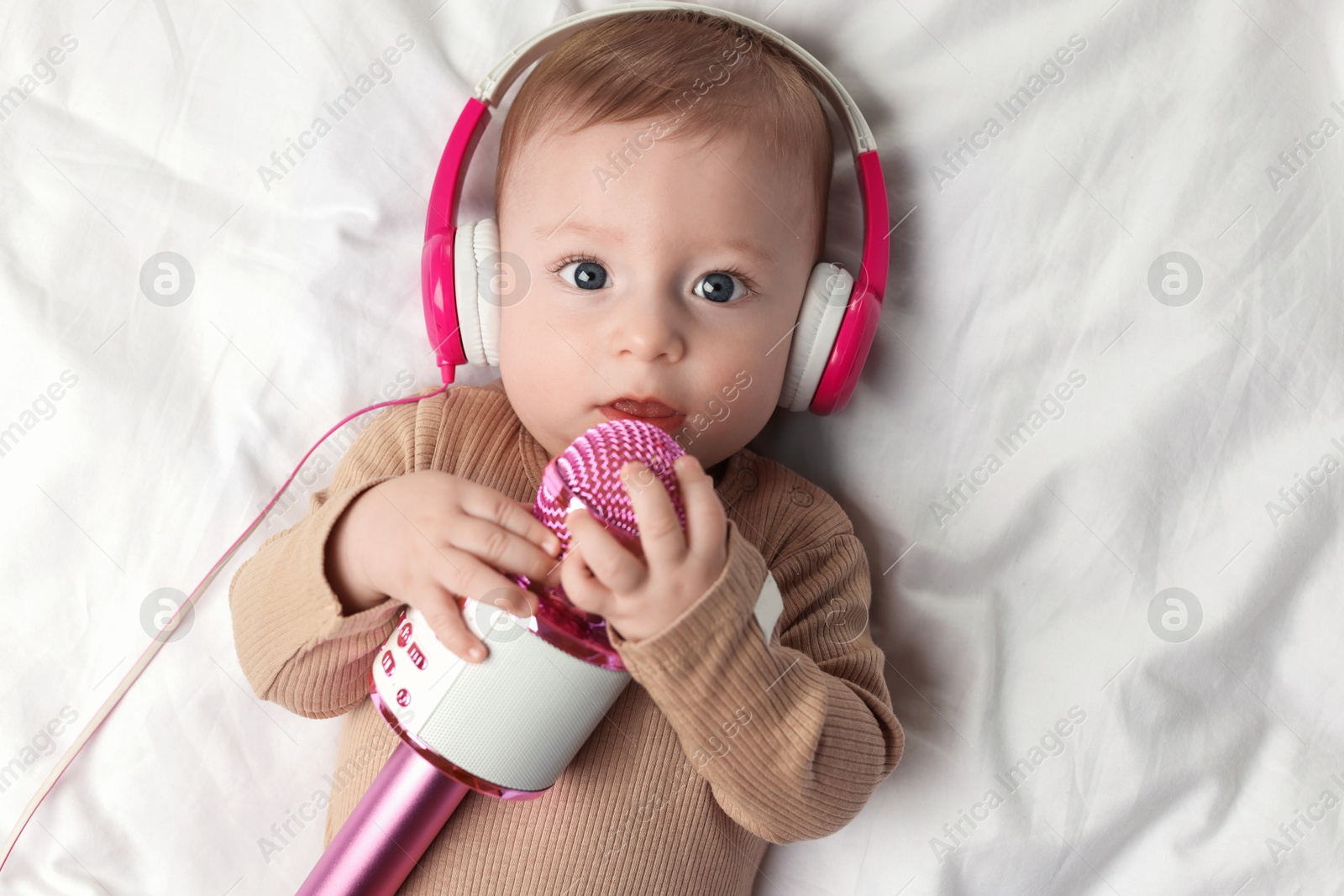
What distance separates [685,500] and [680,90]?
20.0 inches

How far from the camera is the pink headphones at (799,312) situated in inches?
47.8

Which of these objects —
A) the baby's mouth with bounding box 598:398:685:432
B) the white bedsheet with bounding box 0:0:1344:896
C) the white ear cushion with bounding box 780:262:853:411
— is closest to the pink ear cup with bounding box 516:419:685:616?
the baby's mouth with bounding box 598:398:685:432

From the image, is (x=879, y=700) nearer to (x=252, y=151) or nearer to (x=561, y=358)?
(x=561, y=358)

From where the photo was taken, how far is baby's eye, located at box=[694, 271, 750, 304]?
1.14 m

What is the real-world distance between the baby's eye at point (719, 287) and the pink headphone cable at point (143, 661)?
14.3 inches

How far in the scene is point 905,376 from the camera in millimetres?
1357

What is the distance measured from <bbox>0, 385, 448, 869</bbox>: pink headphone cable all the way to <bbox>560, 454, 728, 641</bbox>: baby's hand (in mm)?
486

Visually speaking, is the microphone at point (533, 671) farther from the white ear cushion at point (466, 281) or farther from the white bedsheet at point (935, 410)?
the white bedsheet at point (935, 410)

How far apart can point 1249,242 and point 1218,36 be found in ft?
0.83

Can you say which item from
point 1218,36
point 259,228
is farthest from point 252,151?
point 1218,36

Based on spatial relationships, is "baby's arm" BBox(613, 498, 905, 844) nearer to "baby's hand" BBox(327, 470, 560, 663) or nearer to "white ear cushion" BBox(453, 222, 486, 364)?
"baby's hand" BBox(327, 470, 560, 663)

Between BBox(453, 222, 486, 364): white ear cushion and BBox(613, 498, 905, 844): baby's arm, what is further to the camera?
BBox(453, 222, 486, 364): white ear cushion

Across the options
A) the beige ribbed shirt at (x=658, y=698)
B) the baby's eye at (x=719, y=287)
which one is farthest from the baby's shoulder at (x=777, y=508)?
the baby's eye at (x=719, y=287)

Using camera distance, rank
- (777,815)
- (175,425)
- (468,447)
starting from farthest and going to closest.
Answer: (175,425) < (468,447) < (777,815)
